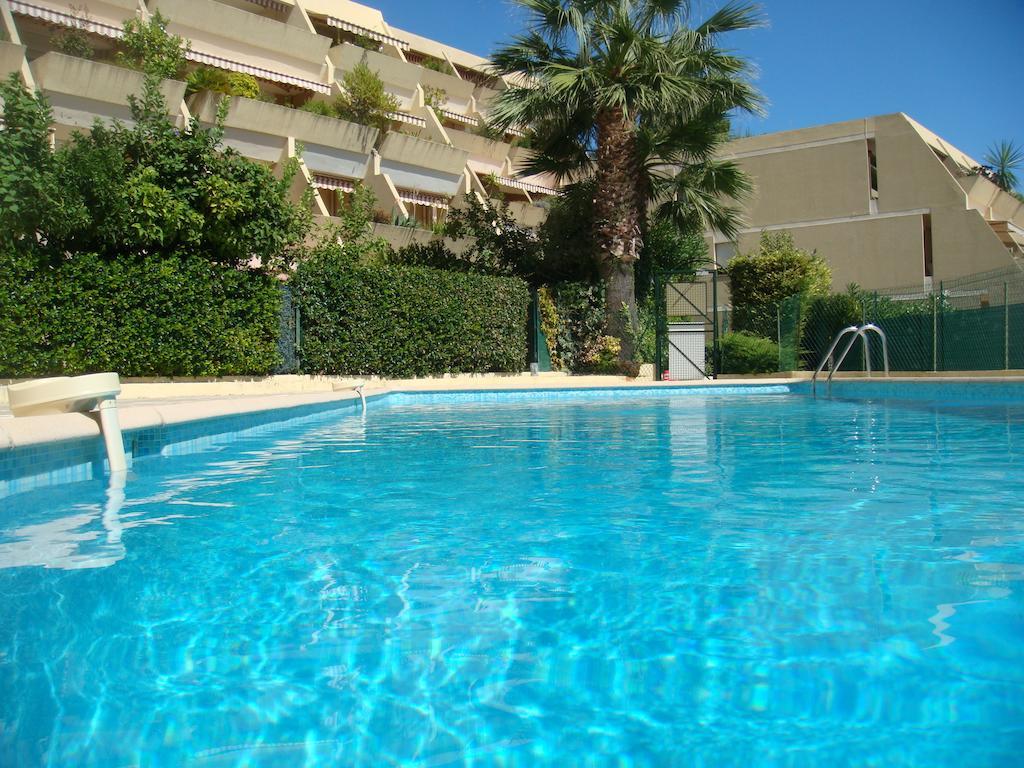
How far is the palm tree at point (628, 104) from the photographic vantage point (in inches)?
656

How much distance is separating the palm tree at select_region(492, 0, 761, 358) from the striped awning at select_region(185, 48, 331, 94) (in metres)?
13.3

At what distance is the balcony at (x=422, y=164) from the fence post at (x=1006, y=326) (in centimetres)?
2207

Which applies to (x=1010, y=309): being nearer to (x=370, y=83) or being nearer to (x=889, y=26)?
(x=889, y=26)

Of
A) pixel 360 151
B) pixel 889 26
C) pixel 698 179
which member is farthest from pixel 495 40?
pixel 360 151

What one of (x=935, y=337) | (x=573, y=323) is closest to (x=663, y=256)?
(x=573, y=323)

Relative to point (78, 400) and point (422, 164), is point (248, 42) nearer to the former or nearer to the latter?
point (422, 164)

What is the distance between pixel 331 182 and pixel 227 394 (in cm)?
1851

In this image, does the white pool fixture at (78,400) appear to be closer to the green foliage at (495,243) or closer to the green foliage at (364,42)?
the green foliage at (495,243)

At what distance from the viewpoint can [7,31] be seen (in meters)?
22.5

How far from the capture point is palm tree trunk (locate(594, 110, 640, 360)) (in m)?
17.6

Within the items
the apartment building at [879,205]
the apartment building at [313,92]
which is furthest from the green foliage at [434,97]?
the apartment building at [879,205]

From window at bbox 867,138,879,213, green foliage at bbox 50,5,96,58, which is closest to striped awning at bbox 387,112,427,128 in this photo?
green foliage at bbox 50,5,96,58

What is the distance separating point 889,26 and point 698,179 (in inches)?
186

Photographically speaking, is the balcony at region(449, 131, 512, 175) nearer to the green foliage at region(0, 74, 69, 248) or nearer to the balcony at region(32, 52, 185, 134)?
the balcony at region(32, 52, 185, 134)
